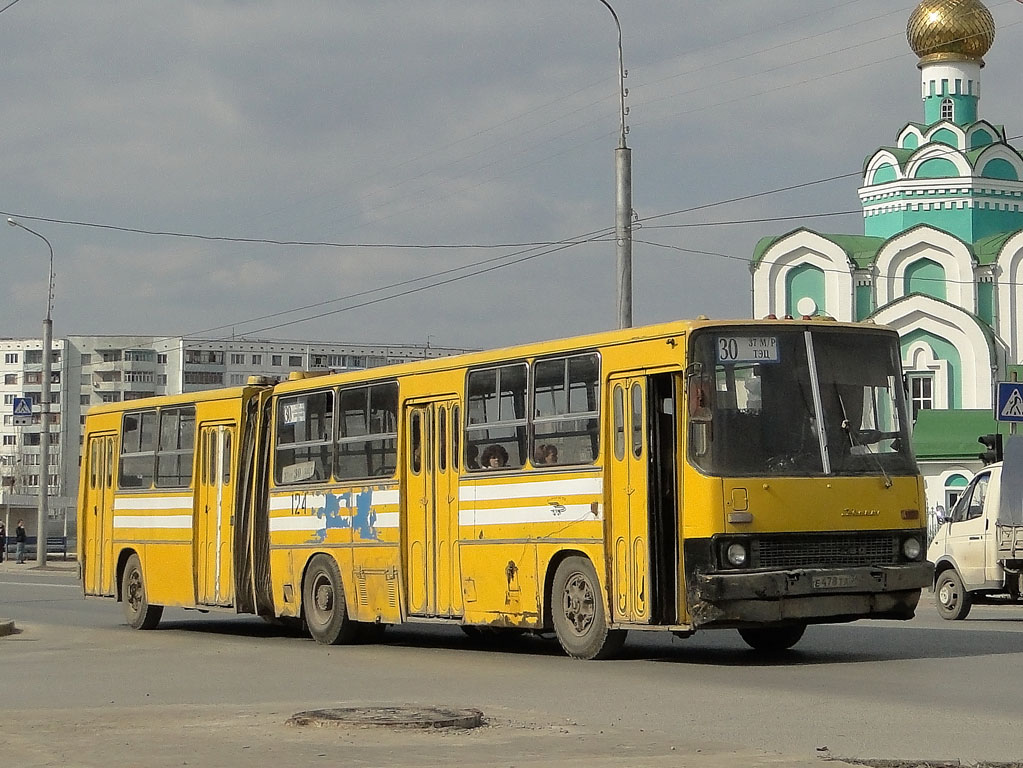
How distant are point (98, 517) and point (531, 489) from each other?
31.9 ft

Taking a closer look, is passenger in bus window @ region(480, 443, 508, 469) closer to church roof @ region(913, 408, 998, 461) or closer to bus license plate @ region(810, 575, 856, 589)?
bus license plate @ region(810, 575, 856, 589)

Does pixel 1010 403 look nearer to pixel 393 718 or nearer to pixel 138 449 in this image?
pixel 138 449

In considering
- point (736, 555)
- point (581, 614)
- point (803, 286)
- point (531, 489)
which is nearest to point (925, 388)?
point (803, 286)

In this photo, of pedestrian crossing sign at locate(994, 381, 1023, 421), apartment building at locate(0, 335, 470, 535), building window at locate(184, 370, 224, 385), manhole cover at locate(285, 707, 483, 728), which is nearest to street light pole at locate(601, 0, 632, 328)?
pedestrian crossing sign at locate(994, 381, 1023, 421)

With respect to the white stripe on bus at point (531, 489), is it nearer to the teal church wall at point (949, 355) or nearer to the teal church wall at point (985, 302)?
the teal church wall at point (949, 355)

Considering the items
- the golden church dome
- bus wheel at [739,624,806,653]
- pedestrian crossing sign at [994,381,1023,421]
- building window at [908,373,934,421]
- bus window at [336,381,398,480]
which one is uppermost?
the golden church dome

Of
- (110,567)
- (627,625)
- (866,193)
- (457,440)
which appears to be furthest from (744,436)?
(866,193)

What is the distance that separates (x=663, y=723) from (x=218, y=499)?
11.3 m

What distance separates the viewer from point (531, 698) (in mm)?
12414

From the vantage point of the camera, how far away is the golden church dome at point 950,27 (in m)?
67.2

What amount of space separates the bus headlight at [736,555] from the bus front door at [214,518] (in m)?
8.26

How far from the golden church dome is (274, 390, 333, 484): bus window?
52770mm

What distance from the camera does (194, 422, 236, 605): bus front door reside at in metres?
20.9

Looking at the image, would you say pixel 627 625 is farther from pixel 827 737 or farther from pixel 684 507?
pixel 827 737
